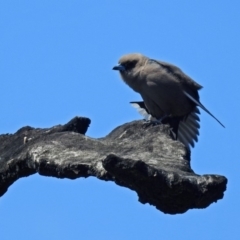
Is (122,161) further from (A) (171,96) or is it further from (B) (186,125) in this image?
(B) (186,125)

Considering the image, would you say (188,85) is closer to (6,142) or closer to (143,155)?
(6,142)

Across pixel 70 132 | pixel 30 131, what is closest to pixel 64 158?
pixel 70 132

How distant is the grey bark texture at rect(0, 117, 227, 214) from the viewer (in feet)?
11.2

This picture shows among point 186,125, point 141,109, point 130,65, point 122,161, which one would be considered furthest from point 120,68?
point 122,161

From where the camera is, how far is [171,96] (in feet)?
32.3

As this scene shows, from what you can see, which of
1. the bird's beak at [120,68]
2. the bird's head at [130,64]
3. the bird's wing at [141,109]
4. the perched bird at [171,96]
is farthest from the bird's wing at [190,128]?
the bird's beak at [120,68]

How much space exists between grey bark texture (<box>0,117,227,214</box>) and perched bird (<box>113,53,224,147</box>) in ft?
15.2

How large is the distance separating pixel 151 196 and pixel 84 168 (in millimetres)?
443

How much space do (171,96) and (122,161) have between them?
6.49 metres

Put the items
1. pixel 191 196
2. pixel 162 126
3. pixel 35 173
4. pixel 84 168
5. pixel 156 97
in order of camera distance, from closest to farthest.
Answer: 1. pixel 191 196
2. pixel 84 168
3. pixel 35 173
4. pixel 162 126
5. pixel 156 97

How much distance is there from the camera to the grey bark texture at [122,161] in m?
3.42

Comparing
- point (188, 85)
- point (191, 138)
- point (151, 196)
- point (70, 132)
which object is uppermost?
point (188, 85)

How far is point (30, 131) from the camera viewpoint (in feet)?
16.7

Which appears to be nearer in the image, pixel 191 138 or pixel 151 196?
pixel 151 196
